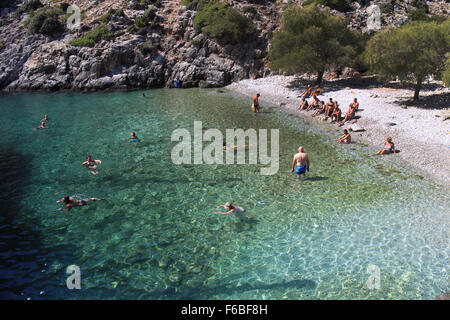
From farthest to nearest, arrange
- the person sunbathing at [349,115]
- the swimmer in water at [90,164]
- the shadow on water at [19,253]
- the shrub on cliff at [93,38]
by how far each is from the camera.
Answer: the shrub on cliff at [93,38], the person sunbathing at [349,115], the swimmer in water at [90,164], the shadow on water at [19,253]

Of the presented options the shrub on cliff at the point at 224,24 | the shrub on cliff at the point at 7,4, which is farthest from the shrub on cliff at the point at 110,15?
the shrub on cliff at the point at 7,4

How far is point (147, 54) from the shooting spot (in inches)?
1850

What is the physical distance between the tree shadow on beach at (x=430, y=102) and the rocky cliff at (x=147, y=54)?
19.8 m

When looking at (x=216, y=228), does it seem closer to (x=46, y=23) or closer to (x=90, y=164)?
(x=90, y=164)

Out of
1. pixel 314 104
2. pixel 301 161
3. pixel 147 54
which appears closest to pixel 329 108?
pixel 314 104

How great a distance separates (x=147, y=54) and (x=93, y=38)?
8872mm

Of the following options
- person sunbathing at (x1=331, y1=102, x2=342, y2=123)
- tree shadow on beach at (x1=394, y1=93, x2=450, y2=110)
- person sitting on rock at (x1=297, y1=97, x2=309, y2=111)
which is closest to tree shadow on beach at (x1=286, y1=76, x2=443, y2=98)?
tree shadow on beach at (x1=394, y1=93, x2=450, y2=110)

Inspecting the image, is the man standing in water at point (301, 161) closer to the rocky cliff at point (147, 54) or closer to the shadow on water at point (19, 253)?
the shadow on water at point (19, 253)

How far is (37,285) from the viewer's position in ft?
31.5

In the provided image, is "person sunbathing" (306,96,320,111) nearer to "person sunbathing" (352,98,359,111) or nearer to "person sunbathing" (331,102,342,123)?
"person sunbathing" (331,102,342,123)

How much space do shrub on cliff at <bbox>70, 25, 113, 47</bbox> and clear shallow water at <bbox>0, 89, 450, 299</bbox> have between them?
102ft

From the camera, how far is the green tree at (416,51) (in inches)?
992

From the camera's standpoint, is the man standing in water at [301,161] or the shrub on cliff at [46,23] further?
the shrub on cliff at [46,23]
